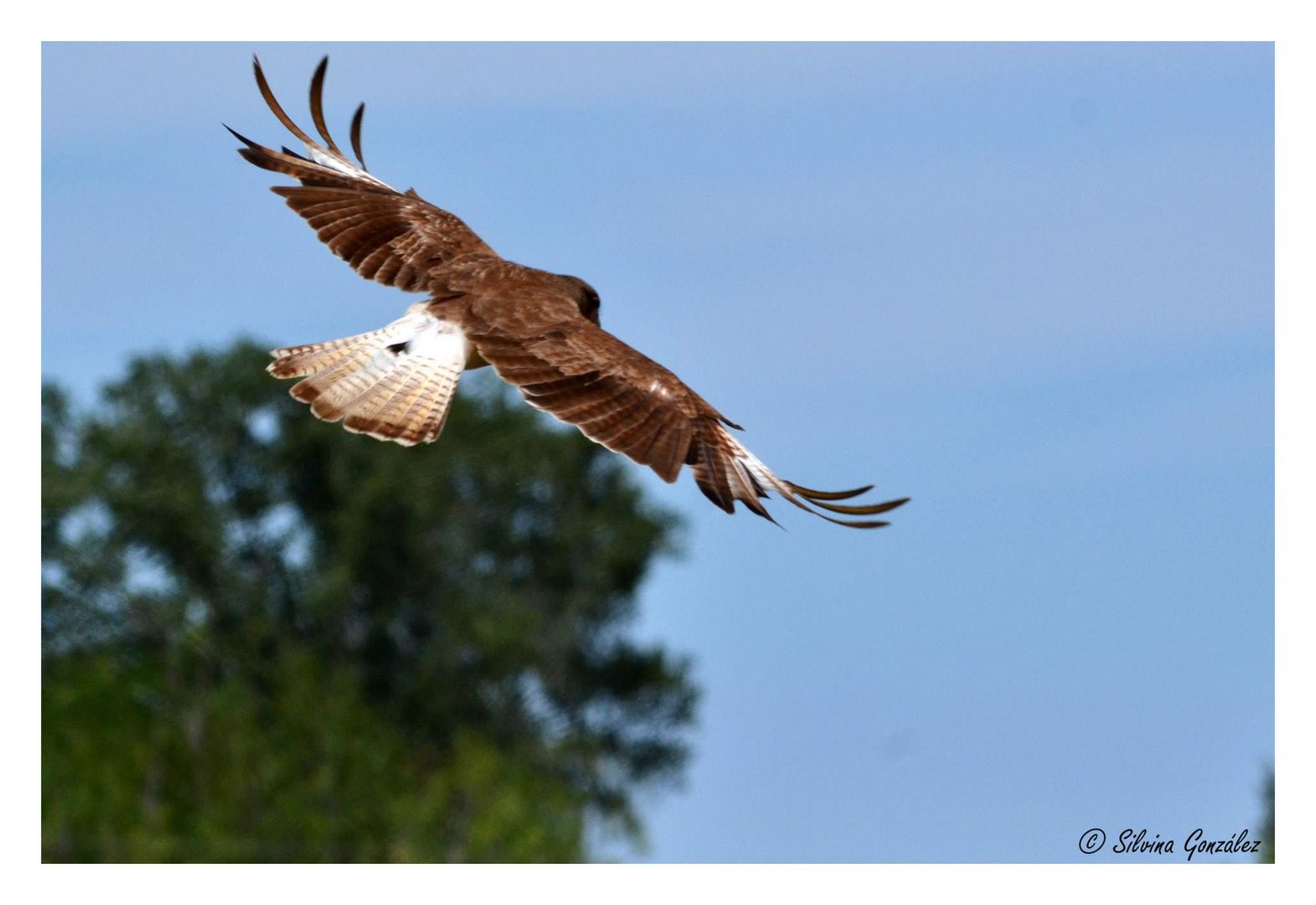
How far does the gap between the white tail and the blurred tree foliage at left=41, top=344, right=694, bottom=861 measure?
3608cm

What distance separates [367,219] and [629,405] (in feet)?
9.52

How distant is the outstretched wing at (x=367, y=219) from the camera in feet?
40.5

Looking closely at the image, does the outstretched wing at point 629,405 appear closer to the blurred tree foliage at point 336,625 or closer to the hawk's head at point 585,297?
the hawk's head at point 585,297

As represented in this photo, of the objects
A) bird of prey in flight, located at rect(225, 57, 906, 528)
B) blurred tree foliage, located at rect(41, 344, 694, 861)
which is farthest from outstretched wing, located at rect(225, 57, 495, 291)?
blurred tree foliage, located at rect(41, 344, 694, 861)

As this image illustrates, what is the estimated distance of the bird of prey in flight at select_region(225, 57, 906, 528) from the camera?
411 inches

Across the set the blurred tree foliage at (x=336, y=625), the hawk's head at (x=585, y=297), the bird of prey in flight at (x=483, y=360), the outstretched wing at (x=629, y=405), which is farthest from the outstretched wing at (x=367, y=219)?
the blurred tree foliage at (x=336, y=625)

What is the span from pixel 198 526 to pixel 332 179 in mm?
38086

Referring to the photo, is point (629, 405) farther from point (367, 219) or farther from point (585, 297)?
point (367, 219)

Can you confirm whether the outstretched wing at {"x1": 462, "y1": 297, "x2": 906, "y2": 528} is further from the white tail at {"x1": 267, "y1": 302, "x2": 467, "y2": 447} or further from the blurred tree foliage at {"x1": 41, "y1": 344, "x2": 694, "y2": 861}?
the blurred tree foliage at {"x1": 41, "y1": 344, "x2": 694, "y2": 861}

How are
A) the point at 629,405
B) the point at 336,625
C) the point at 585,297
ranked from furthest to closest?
1. the point at 336,625
2. the point at 585,297
3. the point at 629,405

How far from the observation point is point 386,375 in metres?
11.2

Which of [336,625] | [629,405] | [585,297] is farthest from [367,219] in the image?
[336,625]

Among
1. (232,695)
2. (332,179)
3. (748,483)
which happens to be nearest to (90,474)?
(232,695)

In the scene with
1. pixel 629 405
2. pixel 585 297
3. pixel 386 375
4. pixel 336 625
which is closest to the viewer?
pixel 629 405
